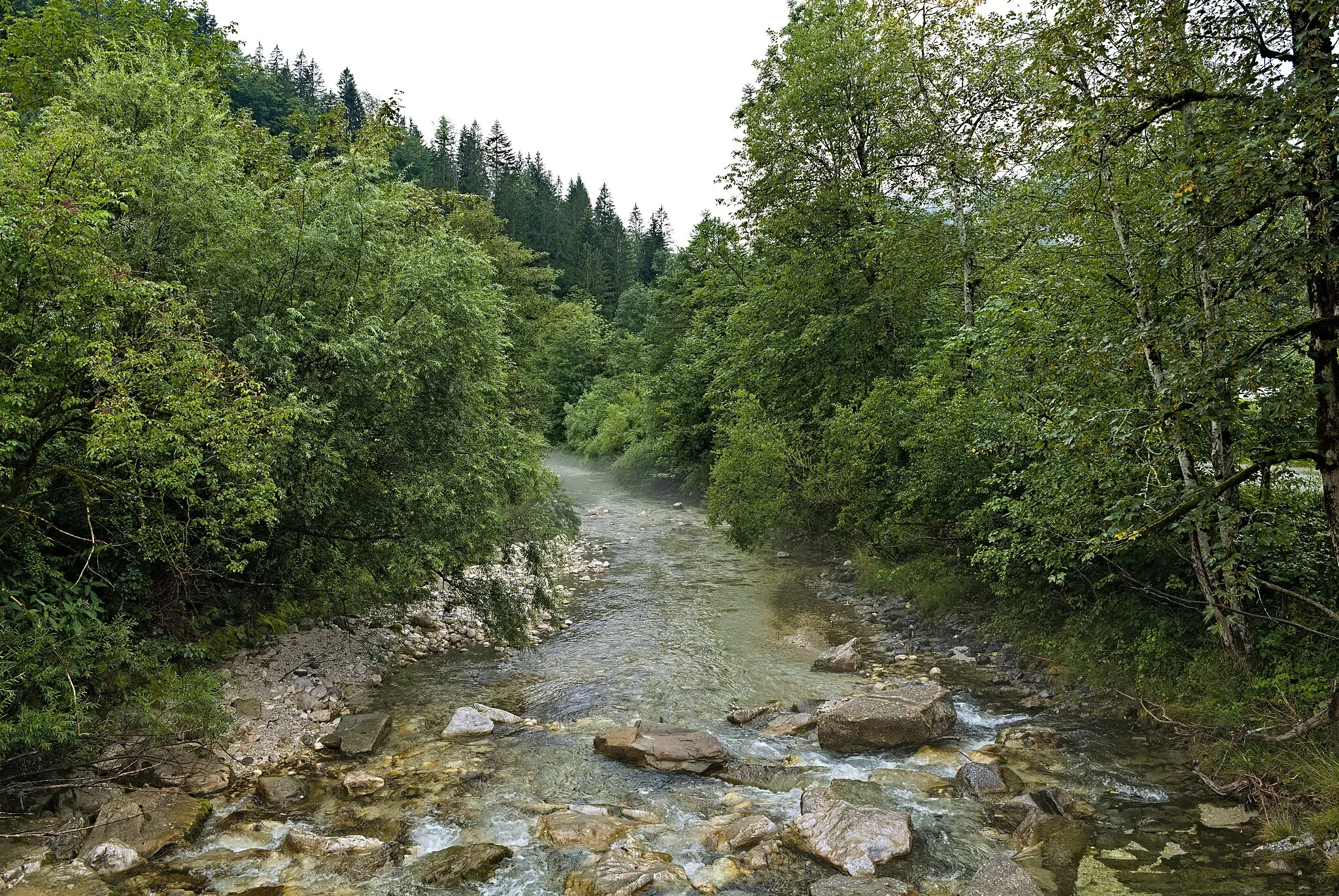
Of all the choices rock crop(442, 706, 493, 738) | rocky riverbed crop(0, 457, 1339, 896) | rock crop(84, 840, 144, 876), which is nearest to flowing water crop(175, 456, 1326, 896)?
rocky riverbed crop(0, 457, 1339, 896)

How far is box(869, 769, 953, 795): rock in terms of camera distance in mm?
8844

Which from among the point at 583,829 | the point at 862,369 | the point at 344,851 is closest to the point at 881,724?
the point at 583,829

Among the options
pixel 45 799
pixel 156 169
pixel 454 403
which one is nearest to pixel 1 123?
pixel 156 169

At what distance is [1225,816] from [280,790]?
34.2 ft

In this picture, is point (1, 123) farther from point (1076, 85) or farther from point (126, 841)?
point (1076, 85)

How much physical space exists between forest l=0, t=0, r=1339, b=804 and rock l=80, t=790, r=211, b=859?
2.88ft

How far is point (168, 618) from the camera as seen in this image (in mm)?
10383

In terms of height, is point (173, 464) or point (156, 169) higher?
point (156, 169)

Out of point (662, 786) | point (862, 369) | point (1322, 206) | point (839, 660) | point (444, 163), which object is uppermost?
point (444, 163)

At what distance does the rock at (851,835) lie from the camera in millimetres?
7328

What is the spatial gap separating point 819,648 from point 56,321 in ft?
42.2

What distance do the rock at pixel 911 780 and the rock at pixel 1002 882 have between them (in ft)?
5.82

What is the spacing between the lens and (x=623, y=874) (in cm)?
713

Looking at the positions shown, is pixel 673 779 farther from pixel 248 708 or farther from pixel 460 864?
pixel 248 708
